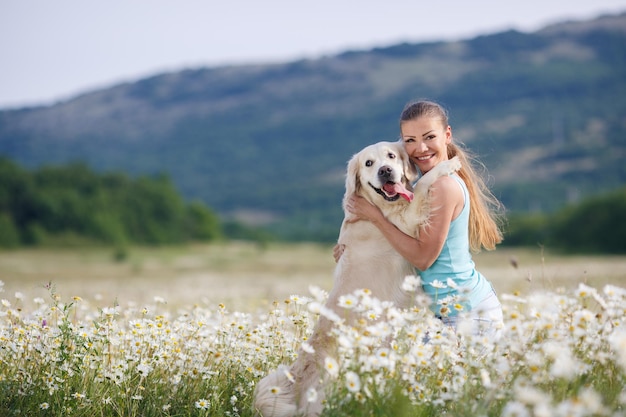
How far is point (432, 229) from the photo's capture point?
4.98 m

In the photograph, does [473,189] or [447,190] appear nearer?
[447,190]

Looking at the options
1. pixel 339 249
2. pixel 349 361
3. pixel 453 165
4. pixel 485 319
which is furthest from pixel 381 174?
pixel 349 361

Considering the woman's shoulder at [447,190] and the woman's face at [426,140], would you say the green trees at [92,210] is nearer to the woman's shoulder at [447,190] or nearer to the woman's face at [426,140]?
the woman's face at [426,140]

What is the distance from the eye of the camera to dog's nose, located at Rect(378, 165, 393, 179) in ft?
17.7

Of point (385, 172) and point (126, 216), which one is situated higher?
point (385, 172)

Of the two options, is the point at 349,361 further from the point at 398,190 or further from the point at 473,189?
the point at 473,189

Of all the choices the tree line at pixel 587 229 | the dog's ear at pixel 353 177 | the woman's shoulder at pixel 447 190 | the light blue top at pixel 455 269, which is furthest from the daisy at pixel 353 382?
the tree line at pixel 587 229

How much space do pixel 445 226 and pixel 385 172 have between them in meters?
0.69

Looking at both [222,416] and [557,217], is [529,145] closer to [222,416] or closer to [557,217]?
[557,217]

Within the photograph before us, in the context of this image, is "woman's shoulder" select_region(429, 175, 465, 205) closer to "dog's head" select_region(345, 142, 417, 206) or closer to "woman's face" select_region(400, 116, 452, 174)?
"dog's head" select_region(345, 142, 417, 206)

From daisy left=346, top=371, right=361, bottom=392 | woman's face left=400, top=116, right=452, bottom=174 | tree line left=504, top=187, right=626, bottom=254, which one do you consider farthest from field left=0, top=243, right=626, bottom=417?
tree line left=504, top=187, right=626, bottom=254

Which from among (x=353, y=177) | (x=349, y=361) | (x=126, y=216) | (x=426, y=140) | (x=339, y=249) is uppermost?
(x=426, y=140)

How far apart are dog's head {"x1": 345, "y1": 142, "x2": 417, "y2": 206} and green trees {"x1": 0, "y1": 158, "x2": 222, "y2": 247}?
55.4m

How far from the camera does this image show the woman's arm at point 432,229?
4.96m
